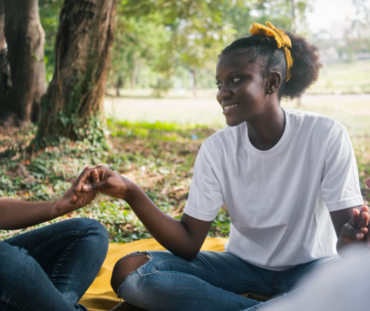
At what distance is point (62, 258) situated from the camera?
201cm

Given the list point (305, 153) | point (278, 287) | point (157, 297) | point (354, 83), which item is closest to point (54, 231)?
point (157, 297)

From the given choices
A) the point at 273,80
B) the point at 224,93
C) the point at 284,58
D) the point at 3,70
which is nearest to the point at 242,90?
the point at 224,93

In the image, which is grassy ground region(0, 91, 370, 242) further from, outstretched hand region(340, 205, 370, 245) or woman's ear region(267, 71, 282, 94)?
outstretched hand region(340, 205, 370, 245)

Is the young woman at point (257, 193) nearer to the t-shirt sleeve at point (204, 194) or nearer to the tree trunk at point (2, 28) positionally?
the t-shirt sleeve at point (204, 194)

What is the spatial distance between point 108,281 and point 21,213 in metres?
0.92

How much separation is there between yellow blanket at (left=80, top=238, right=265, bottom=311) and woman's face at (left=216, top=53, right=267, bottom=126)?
38.0 inches

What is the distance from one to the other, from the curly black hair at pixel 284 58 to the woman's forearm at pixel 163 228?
3.00ft

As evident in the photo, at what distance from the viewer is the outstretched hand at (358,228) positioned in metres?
1.57

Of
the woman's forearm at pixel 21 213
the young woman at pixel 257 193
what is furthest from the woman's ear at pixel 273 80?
the woman's forearm at pixel 21 213

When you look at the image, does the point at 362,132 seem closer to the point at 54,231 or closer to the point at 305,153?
the point at 305,153

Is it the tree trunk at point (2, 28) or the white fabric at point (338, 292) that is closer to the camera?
the white fabric at point (338, 292)

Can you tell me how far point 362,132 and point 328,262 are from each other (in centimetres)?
791

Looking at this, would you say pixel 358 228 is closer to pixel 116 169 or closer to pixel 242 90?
pixel 242 90

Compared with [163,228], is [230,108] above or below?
above
